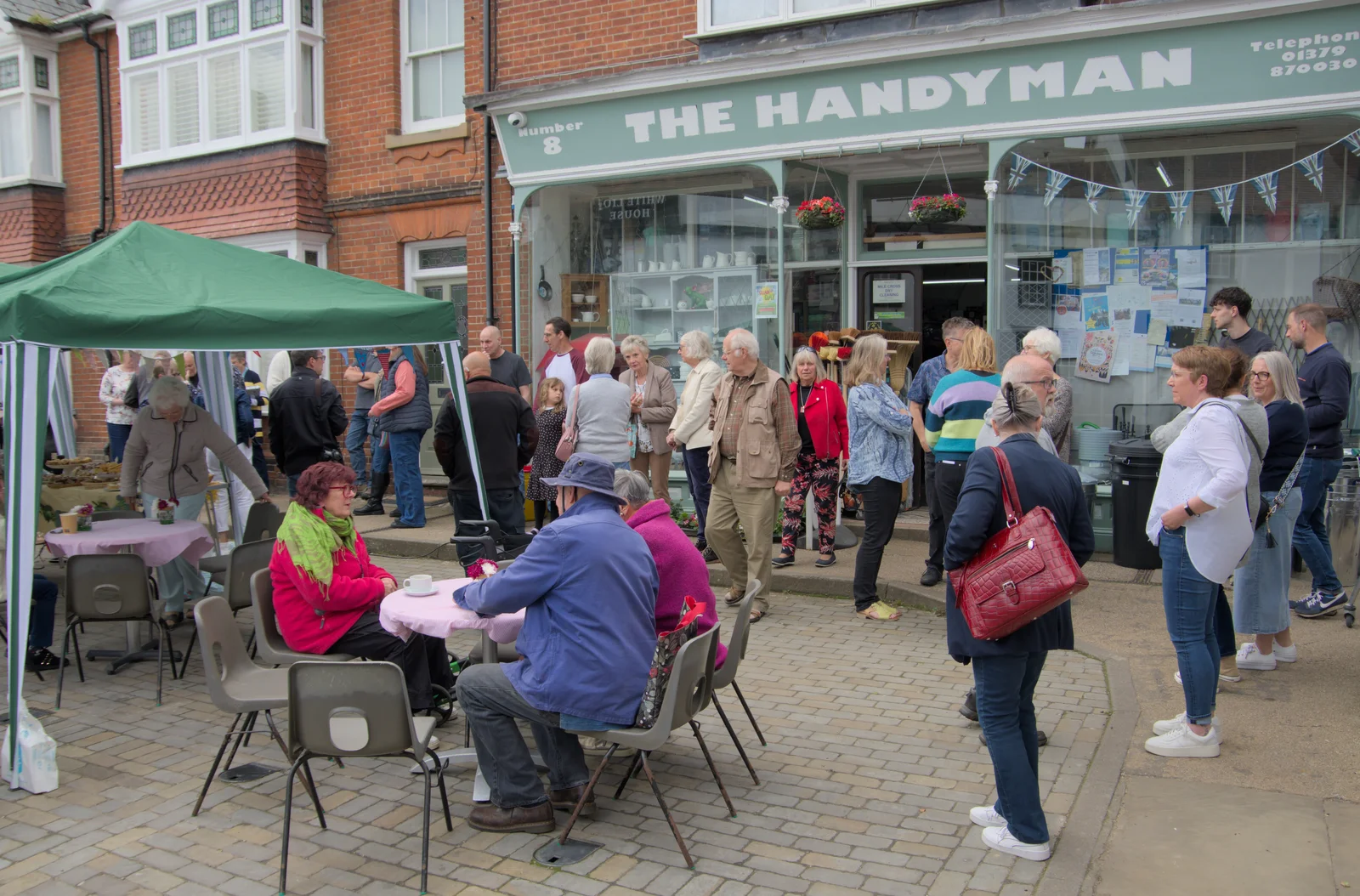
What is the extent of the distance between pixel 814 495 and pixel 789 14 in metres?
4.50

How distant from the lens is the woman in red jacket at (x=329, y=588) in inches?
202

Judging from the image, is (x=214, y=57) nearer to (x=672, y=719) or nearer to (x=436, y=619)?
(x=436, y=619)

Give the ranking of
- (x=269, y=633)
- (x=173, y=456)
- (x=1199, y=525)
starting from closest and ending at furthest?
(x=1199, y=525) → (x=269, y=633) → (x=173, y=456)

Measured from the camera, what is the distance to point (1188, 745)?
4969mm

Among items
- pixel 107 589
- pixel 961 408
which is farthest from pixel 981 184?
pixel 107 589

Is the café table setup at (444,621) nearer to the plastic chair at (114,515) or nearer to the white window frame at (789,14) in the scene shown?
the plastic chair at (114,515)

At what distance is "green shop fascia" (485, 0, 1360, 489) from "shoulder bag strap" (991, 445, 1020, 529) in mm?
5573

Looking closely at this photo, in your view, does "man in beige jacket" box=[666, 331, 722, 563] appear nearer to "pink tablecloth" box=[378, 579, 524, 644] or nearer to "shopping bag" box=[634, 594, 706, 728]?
"pink tablecloth" box=[378, 579, 524, 644]

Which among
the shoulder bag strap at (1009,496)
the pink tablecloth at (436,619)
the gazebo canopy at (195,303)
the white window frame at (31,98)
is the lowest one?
the pink tablecloth at (436,619)

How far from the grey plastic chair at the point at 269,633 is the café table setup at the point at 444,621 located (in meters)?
0.44

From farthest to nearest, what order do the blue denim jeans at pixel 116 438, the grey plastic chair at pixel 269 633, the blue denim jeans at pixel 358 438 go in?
the blue denim jeans at pixel 116 438 < the blue denim jeans at pixel 358 438 < the grey plastic chair at pixel 269 633

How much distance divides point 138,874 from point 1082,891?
11.4ft

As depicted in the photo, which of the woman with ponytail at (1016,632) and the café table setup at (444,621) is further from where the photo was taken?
the café table setup at (444,621)

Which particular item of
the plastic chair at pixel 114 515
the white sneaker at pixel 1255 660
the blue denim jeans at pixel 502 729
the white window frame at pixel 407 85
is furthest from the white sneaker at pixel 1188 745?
the white window frame at pixel 407 85
